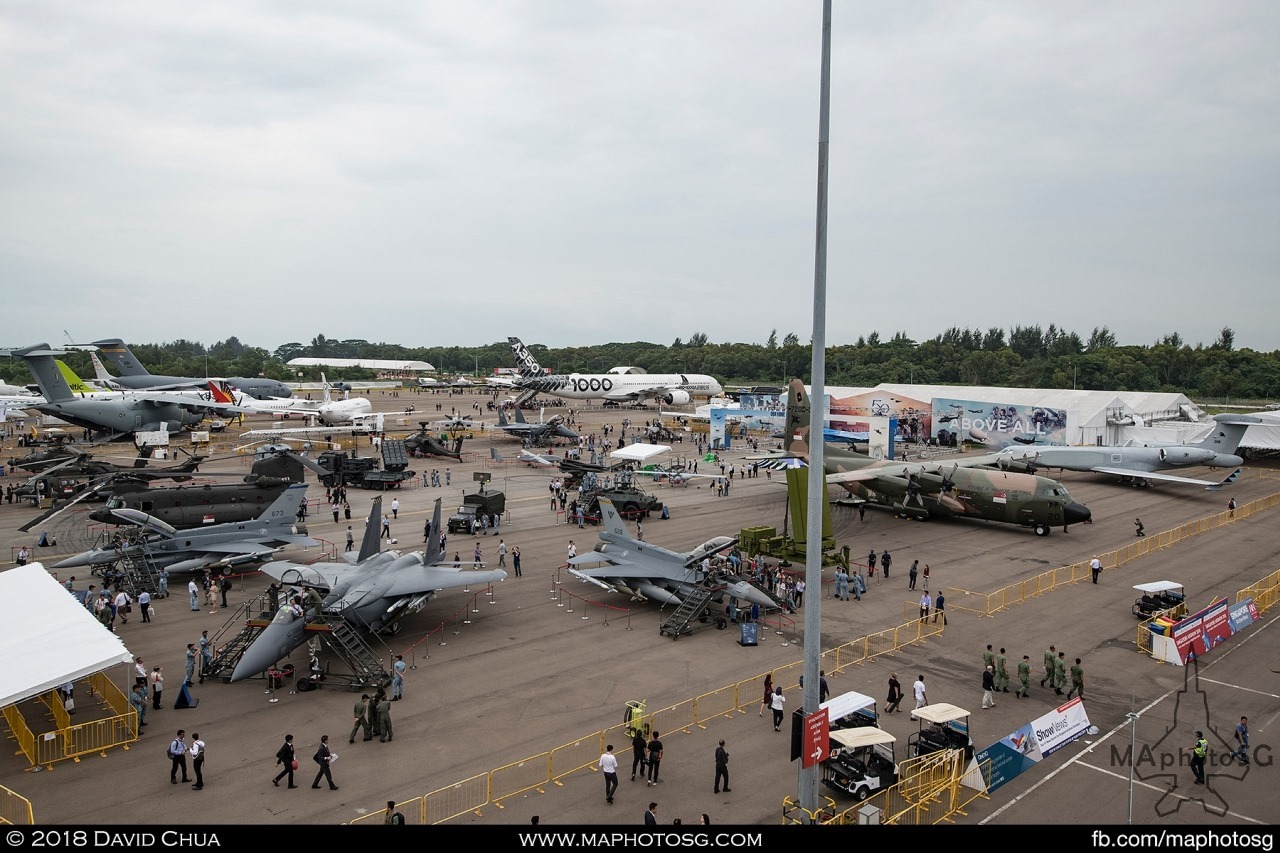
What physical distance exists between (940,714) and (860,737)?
226 centimetres


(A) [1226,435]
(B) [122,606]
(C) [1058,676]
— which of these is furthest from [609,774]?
(A) [1226,435]

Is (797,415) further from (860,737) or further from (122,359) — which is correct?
(122,359)

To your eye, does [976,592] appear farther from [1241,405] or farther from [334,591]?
[1241,405]

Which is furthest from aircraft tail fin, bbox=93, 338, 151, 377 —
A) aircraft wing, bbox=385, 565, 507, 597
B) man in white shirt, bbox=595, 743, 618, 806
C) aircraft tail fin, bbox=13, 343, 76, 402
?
man in white shirt, bbox=595, 743, 618, 806

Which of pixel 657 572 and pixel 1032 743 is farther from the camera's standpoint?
pixel 657 572

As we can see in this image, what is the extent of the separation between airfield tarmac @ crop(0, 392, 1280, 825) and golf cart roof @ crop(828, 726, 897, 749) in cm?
113

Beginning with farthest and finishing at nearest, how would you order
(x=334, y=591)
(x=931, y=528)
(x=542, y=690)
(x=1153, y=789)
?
(x=931, y=528) < (x=334, y=591) < (x=542, y=690) < (x=1153, y=789)

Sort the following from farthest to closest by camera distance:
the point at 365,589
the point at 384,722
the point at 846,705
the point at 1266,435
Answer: the point at 1266,435 < the point at 365,589 < the point at 384,722 < the point at 846,705

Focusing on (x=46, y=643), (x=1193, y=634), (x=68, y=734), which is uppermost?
(x=46, y=643)

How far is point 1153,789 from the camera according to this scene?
1509 cm

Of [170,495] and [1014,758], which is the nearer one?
[1014,758]

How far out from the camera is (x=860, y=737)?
1489 centimetres
